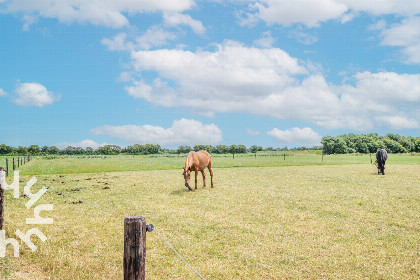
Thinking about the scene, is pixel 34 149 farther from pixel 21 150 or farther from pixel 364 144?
pixel 364 144

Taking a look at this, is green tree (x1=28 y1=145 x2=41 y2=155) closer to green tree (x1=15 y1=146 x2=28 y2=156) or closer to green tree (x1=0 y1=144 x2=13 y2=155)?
green tree (x1=15 y1=146 x2=28 y2=156)

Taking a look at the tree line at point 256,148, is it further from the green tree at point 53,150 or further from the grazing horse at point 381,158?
the grazing horse at point 381,158

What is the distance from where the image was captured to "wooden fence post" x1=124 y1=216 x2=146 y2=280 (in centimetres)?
395

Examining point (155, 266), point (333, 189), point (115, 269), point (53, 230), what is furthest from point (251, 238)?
point (333, 189)

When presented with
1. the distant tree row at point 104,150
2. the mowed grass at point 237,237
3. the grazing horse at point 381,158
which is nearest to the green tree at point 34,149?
the distant tree row at point 104,150

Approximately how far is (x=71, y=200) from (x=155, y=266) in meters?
9.32

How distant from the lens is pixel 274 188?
56.6ft

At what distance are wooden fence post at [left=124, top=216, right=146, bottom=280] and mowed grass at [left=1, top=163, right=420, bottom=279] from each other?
6.61ft

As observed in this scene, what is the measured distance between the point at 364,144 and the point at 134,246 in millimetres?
156277

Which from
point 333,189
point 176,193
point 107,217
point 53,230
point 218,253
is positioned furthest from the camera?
point 333,189

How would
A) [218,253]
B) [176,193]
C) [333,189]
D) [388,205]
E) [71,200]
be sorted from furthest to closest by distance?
1. [333,189]
2. [176,193]
3. [71,200]
4. [388,205]
5. [218,253]

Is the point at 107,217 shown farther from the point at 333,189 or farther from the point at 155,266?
the point at 333,189

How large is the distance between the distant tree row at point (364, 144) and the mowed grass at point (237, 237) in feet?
416

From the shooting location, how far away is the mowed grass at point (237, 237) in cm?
614
